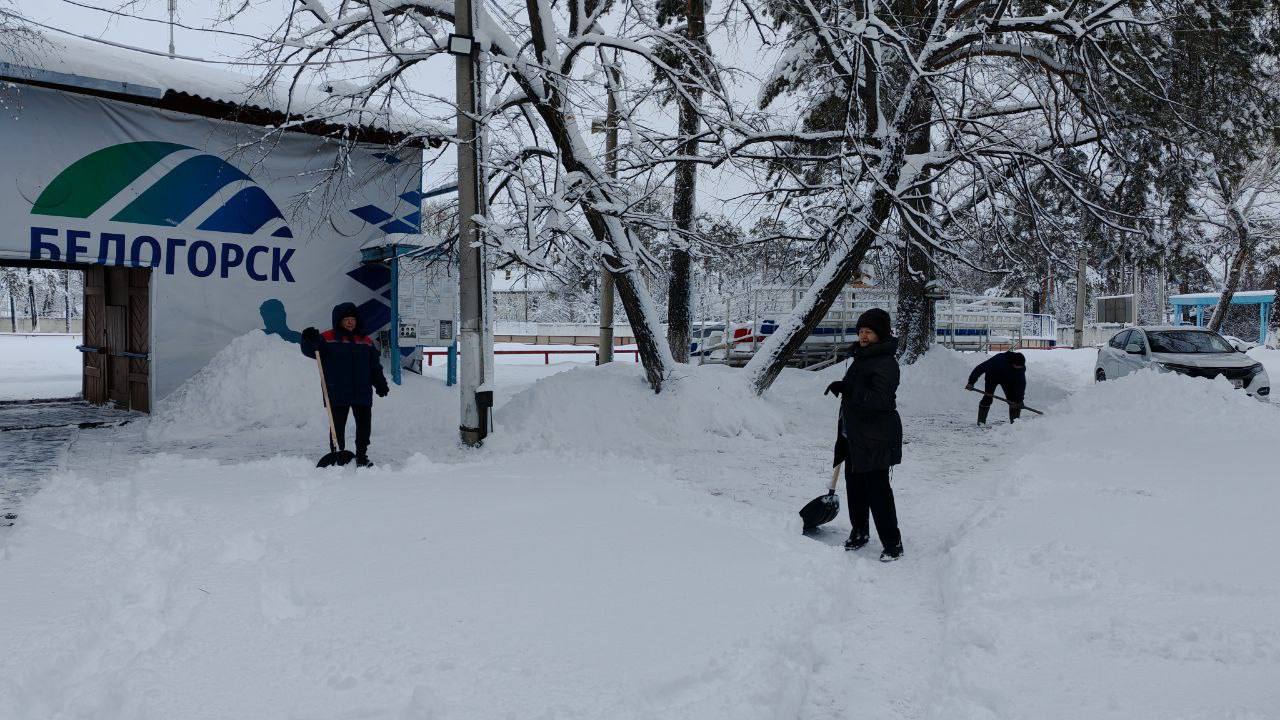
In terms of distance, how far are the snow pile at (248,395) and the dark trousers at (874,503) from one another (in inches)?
290

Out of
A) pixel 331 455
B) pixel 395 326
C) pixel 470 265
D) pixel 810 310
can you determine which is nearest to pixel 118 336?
pixel 395 326

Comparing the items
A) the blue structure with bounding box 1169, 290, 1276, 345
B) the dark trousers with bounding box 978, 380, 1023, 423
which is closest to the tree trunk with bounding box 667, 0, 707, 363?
the dark trousers with bounding box 978, 380, 1023, 423

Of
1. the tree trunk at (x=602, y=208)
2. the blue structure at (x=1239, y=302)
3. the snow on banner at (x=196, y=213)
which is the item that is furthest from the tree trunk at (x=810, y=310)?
the blue structure at (x=1239, y=302)

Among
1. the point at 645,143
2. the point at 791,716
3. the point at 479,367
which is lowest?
the point at 791,716

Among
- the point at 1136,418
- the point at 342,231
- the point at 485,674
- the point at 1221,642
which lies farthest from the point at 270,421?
the point at 1136,418

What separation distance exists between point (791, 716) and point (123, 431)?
1033 centimetres

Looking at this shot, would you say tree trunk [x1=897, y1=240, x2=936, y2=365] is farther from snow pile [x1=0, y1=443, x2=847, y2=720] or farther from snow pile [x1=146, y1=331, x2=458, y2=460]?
snow pile [x1=0, y1=443, x2=847, y2=720]

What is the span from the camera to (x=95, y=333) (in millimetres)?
13570

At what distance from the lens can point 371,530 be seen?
5137 millimetres

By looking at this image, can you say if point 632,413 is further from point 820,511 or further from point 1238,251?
point 1238,251

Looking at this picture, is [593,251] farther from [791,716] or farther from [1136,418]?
[1136,418]

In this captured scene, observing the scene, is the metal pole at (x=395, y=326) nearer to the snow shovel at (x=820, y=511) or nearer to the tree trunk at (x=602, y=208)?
the tree trunk at (x=602, y=208)

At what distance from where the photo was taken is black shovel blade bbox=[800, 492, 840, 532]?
5645 millimetres

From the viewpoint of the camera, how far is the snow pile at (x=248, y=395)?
10.4 meters
